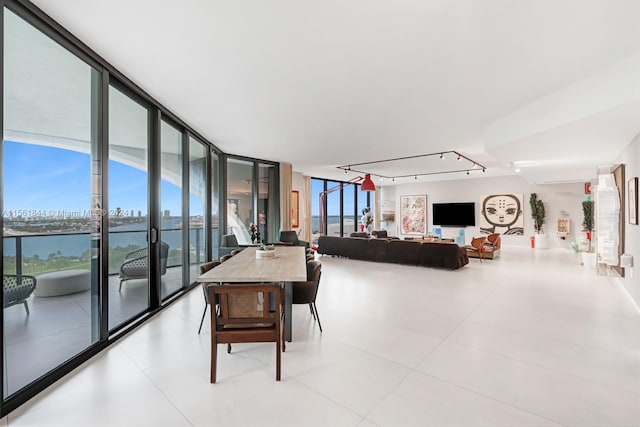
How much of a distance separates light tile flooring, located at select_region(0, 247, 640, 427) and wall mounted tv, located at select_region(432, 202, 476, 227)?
762cm

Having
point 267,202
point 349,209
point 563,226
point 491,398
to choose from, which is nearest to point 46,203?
point 491,398

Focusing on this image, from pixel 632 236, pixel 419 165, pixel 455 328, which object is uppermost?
pixel 419 165

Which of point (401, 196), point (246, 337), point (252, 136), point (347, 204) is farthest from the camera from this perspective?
point (401, 196)

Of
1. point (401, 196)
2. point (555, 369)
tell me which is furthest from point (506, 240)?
point (555, 369)

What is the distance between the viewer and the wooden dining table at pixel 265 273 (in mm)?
2420

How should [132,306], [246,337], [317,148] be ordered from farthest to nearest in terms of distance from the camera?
[317,148] → [132,306] → [246,337]

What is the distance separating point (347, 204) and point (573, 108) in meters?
9.61

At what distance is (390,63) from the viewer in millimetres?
2754

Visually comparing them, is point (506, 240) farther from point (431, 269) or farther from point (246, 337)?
point (246, 337)

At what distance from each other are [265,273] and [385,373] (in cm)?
128

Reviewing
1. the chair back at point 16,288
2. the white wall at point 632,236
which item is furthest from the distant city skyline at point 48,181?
the white wall at point 632,236

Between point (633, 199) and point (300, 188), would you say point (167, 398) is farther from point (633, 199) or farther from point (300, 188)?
point (300, 188)

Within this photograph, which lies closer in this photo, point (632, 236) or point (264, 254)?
point (264, 254)

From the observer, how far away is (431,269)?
6.68 m
